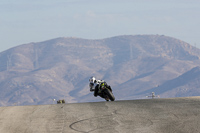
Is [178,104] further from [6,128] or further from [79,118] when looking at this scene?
[6,128]

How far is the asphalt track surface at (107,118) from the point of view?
49.8 ft

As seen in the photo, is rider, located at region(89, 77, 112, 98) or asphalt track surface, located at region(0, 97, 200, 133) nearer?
asphalt track surface, located at region(0, 97, 200, 133)

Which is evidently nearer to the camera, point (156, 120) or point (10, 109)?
point (156, 120)

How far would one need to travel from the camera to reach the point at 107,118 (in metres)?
17.3

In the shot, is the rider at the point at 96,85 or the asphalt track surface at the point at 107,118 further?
the rider at the point at 96,85

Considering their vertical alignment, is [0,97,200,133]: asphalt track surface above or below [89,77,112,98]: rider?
below

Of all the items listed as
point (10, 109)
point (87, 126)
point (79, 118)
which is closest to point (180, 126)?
point (87, 126)

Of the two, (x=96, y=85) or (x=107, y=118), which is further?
(x=96, y=85)

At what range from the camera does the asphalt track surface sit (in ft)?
49.8

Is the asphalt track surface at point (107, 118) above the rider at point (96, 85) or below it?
below

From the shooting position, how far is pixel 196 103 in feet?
67.8

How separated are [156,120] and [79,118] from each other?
286cm

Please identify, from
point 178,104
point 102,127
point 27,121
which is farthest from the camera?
point 178,104

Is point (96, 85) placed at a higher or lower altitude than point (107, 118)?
higher
